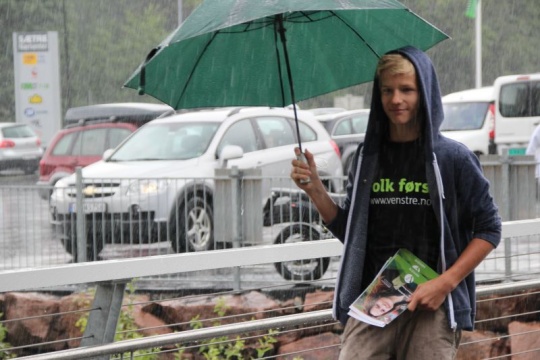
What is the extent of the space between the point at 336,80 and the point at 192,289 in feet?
18.5

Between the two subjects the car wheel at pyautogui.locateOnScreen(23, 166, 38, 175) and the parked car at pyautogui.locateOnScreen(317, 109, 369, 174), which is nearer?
the parked car at pyautogui.locateOnScreen(317, 109, 369, 174)

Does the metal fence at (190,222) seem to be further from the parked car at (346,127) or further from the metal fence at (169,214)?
the parked car at (346,127)

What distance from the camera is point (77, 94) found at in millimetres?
61312

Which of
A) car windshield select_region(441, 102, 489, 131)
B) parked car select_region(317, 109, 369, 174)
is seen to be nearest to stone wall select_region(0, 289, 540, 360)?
parked car select_region(317, 109, 369, 174)

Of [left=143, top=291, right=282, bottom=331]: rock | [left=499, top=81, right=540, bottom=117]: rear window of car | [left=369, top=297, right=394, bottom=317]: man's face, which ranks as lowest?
[left=143, top=291, right=282, bottom=331]: rock

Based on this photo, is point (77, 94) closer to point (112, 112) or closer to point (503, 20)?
point (503, 20)

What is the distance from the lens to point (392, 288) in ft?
12.6

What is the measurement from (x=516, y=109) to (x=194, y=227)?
1893cm

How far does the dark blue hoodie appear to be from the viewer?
376 centimetres

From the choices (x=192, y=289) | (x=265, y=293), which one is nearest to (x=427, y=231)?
(x=265, y=293)

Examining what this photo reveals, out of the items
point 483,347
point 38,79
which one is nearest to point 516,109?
point 38,79

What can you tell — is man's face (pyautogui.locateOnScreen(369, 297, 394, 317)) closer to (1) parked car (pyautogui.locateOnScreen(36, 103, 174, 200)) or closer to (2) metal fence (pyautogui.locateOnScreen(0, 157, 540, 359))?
(2) metal fence (pyautogui.locateOnScreen(0, 157, 540, 359))

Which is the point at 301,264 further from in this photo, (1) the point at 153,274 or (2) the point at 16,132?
(2) the point at 16,132

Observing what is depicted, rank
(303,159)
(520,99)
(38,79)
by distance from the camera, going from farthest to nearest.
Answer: (38,79) < (520,99) < (303,159)
